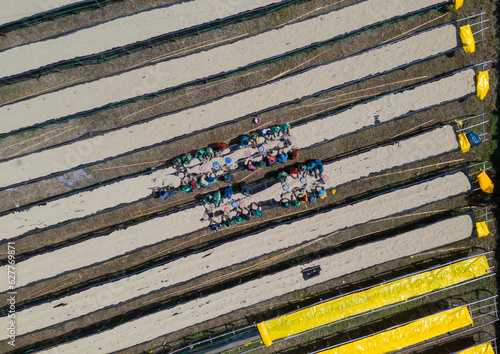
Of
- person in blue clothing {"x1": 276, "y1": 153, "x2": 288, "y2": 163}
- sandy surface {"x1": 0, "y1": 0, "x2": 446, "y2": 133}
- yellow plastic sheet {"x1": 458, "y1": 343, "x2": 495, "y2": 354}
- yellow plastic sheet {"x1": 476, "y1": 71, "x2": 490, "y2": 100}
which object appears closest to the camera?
sandy surface {"x1": 0, "y1": 0, "x2": 446, "y2": 133}

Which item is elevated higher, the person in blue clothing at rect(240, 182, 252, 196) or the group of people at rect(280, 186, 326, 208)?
the person in blue clothing at rect(240, 182, 252, 196)

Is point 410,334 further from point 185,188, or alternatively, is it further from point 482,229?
point 185,188

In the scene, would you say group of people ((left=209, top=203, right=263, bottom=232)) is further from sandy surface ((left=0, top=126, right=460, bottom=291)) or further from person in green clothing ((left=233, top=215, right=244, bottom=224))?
sandy surface ((left=0, top=126, right=460, bottom=291))

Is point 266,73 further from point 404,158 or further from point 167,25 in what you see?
point 404,158

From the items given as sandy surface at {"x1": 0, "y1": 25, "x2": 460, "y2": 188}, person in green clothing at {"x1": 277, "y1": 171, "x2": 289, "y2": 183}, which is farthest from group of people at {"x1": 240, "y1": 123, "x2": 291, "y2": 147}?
person in green clothing at {"x1": 277, "y1": 171, "x2": 289, "y2": 183}

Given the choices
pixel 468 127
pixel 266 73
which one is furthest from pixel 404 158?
pixel 266 73

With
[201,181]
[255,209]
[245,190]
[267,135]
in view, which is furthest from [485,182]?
[201,181]

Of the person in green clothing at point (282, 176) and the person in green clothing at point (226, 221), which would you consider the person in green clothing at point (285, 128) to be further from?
the person in green clothing at point (226, 221)
